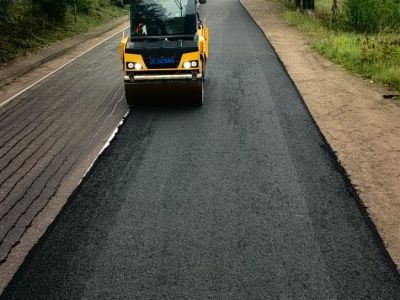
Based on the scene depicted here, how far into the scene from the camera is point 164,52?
864 cm

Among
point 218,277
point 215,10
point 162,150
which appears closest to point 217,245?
point 218,277

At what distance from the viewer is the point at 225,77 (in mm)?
11875

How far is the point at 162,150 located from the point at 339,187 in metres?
3.01

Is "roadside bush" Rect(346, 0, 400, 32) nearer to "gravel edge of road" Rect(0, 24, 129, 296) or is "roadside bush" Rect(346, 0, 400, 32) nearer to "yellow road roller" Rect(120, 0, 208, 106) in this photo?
"yellow road roller" Rect(120, 0, 208, 106)

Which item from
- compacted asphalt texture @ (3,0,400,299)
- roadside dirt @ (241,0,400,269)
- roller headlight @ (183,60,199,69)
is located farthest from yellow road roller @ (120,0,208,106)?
roadside dirt @ (241,0,400,269)

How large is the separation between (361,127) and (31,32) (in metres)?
15.1

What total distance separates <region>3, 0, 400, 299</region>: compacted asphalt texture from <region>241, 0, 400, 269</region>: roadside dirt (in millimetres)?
244

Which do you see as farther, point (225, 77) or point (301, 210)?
point (225, 77)

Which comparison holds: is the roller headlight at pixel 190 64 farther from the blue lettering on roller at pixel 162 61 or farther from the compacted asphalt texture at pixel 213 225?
the compacted asphalt texture at pixel 213 225

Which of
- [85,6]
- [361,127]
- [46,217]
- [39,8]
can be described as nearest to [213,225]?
[46,217]

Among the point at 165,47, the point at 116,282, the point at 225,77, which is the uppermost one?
the point at 165,47

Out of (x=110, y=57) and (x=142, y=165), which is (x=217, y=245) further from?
(x=110, y=57)

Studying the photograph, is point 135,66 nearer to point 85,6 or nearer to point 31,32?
point 31,32

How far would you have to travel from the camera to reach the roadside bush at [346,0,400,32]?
63.8 feet
